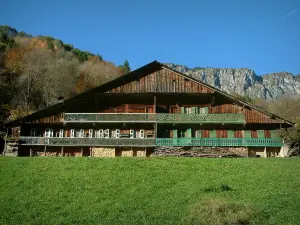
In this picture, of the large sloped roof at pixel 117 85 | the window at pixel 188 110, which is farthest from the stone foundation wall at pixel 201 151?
the large sloped roof at pixel 117 85

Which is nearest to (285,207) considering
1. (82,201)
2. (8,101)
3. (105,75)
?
(82,201)

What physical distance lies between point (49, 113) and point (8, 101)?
2383cm

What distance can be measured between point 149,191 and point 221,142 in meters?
19.1

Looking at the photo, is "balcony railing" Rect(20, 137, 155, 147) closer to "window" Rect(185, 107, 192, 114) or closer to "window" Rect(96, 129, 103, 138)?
"window" Rect(96, 129, 103, 138)

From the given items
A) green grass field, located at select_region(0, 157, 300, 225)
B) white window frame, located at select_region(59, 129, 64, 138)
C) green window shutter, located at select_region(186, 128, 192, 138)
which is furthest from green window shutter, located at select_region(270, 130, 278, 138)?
white window frame, located at select_region(59, 129, 64, 138)

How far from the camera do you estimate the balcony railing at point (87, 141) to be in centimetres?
3781

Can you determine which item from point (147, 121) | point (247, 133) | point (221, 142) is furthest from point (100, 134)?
point (247, 133)

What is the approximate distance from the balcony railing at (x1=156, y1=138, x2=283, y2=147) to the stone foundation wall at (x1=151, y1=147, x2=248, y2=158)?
457 mm

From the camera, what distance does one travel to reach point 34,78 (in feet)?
212

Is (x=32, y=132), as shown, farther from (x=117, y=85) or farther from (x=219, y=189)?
(x=219, y=189)

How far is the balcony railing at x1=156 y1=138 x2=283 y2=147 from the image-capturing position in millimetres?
37719

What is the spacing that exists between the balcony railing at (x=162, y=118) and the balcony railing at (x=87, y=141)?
2205mm

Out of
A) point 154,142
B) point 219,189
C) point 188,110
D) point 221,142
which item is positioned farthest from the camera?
point 188,110

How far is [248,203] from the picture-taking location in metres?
17.0
